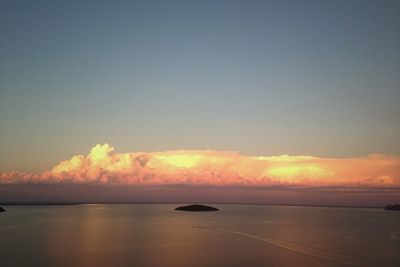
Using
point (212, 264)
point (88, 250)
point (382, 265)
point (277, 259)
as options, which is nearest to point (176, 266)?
point (212, 264)

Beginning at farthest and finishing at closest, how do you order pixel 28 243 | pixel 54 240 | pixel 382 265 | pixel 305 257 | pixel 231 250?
pixel 54 240 → pixel 28 243 → pixel 231 250 → pixel 305 257 → pixel 382 265

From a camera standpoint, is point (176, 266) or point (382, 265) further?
point (382, 265)

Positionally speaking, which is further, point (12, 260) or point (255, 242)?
point (255, 242)

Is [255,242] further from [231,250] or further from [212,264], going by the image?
[212,264]

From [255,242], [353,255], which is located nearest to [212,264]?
[353,255]

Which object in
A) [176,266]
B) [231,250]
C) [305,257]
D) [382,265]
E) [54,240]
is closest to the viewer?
[176,266]

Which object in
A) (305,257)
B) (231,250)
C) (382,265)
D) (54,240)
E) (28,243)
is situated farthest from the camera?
(54,240)

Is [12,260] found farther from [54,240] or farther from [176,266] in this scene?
[54,240]

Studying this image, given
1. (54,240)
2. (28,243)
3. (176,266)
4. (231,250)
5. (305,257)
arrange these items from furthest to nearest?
(54,240), (28,243), (231,250), (305,257), (176,266)
